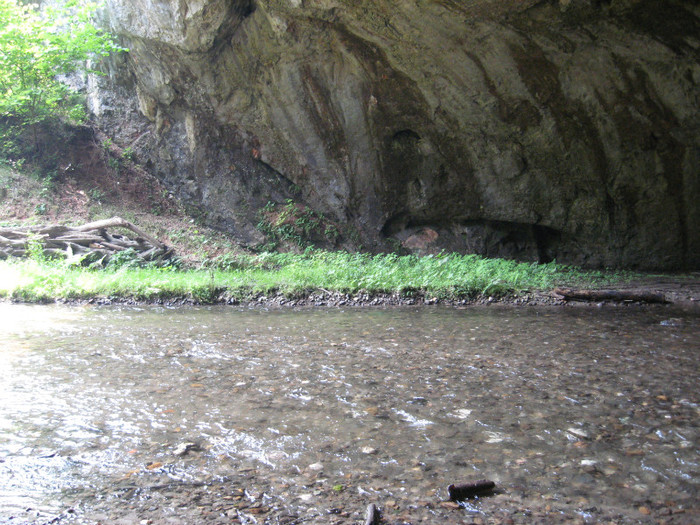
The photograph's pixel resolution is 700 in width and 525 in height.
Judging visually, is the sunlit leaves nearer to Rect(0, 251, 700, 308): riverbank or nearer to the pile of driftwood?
the pile of driftwood

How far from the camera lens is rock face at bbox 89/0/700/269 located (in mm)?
9188

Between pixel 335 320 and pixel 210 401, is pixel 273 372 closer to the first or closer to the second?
pixel 210 401

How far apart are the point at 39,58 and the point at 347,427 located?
607 inches

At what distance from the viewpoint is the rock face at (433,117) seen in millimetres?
9188

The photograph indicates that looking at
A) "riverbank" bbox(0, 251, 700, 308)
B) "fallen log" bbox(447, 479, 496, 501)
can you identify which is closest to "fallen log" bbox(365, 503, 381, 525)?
"fallen log" bbox(447, 479, 496, 501)

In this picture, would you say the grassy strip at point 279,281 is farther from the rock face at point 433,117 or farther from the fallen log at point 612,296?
the rock face at point 433,117

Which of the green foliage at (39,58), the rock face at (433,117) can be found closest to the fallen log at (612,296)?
the rock face at (433,117)

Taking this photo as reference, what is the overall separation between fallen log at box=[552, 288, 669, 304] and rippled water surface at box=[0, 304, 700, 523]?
8.06ft

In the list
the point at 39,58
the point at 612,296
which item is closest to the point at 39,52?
the point at 39,58

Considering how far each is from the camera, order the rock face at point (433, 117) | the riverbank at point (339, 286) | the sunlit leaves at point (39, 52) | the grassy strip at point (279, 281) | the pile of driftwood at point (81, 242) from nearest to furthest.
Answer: the riverbank at point (339, 286) < the grassy strip at point (279, 281) < the rock face at point (433, 117) < the pile of driftwood at point (81, 242) < the sunlit leaves at point (39, 52)

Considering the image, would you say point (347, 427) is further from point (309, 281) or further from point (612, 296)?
point (612, 296)

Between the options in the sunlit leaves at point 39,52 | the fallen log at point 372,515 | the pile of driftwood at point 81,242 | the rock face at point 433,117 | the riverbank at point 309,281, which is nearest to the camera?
the fallen log at point 372,515

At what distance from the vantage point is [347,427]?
2.97 meters

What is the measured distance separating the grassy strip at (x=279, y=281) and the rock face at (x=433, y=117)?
2.46 metres
